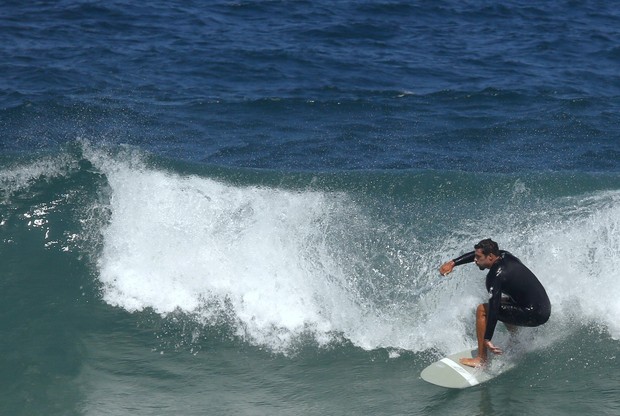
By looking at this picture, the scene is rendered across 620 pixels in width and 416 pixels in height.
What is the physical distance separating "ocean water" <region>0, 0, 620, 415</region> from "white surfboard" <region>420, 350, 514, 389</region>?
102mm

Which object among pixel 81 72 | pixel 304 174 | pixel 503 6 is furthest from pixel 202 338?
pixel 503 6

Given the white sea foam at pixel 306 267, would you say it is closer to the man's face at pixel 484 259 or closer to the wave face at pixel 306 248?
the wave face at pixel 306 248

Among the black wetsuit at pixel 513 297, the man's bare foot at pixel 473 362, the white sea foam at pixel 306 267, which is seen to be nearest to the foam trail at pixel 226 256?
the white sea foam at pixel 306 267

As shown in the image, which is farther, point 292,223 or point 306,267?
point 292,223

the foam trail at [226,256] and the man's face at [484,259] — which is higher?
the man's face at [484,259]

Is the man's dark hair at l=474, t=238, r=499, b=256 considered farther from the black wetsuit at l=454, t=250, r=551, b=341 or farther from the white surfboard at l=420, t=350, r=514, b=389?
the white surfboard at l=420, t=350, r=514, b=389

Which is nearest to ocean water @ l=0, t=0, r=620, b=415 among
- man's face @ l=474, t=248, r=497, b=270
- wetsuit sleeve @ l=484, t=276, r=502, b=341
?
wetsuit sleeve @ l=484, t=276, r=502, b=341

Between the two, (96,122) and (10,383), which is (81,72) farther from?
(10,383)

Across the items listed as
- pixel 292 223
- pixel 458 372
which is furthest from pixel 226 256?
pixel 458 372

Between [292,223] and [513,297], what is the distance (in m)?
3.16

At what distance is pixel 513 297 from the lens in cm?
845

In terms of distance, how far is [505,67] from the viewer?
19484mm

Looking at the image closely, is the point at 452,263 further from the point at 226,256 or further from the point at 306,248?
the point at 226,256

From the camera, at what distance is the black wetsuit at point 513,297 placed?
832 centimetres
